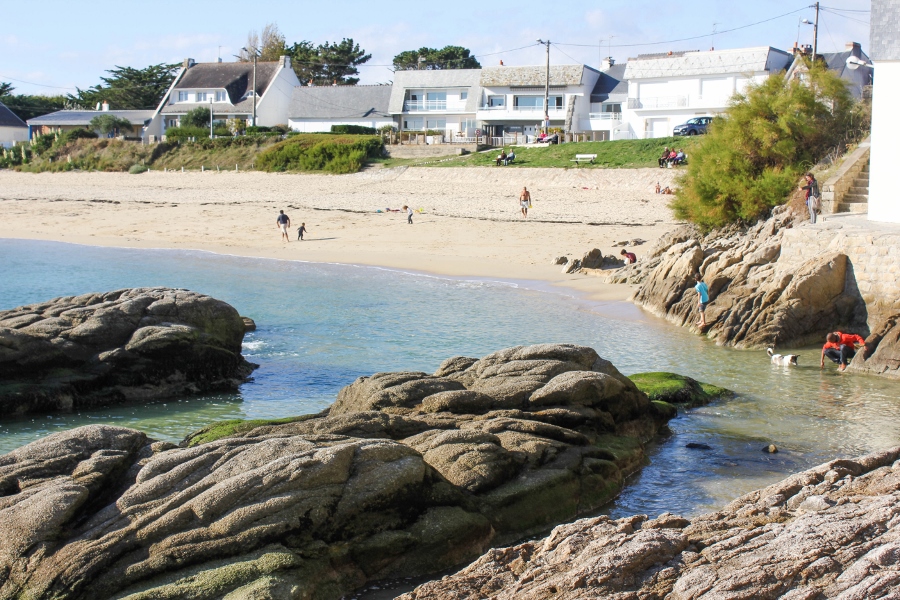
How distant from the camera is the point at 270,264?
3006cm

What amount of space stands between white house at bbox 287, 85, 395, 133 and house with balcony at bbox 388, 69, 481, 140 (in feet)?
4.39

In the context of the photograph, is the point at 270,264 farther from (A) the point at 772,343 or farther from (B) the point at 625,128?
(B) the point at 625,128

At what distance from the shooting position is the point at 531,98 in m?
63.9

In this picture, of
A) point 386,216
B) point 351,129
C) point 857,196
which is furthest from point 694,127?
point 857,196

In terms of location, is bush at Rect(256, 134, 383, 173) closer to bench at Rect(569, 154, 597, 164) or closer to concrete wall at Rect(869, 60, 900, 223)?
bench at Rect(569, 154, 597, 164)

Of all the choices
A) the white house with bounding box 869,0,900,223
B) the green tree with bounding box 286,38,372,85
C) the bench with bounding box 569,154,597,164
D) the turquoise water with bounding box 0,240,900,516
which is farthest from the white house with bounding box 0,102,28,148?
the white house with bounding box 869,0,900,223

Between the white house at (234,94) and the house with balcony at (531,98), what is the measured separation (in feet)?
54.9

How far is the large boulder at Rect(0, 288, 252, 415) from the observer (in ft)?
48.6

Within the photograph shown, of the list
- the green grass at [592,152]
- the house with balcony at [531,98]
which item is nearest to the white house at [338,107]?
the house with balcony at [531,98]

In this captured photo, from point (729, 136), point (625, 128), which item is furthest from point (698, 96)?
point (729, 136)

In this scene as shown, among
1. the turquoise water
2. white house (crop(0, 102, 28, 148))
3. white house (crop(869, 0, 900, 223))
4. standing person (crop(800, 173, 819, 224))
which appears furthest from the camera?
white house (crop(0, 102, 28, 148))

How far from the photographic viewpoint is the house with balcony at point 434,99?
66.8 meters

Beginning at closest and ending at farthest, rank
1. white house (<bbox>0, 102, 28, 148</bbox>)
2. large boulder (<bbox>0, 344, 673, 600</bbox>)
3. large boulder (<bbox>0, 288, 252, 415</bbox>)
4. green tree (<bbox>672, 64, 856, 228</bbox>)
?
large boulder (<bbox>0, 344, 673, 600</bbox>) → large boulder (<bbox>0, 288, 252, 415</bbox>) → green tree (<bbox>672, 64, 856, 228</bbox>) → white house (<bbox>0, 102, 28, 148</bbox>)

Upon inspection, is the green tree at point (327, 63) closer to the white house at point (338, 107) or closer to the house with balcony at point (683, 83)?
the white house at point (338, 107)
